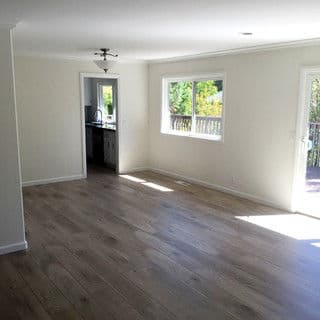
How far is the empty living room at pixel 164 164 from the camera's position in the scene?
109 inches

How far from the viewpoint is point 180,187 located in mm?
6172

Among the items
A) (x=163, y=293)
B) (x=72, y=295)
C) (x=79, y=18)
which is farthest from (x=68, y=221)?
(x=79, y=18)

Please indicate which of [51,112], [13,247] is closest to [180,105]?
[51,112]

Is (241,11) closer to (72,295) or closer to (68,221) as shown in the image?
(72,295)

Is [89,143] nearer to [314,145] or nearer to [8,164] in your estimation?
[8,164]

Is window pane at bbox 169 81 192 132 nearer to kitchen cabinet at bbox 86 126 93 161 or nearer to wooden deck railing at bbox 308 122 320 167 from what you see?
kitchen cabinet at bbox 86 126 93 161

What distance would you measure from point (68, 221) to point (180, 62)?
11.7 feet

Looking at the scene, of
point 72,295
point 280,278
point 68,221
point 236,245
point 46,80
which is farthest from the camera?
point 46,80

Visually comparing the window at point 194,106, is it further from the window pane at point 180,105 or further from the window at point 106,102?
the window at point 106,102

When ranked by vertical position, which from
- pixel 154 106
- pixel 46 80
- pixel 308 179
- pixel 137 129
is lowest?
pixel 308 179

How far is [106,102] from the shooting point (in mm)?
8859

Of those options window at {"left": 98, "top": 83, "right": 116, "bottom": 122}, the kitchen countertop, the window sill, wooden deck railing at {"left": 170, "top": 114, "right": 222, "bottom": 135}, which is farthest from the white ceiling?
window at {"left": 98, "top": 83, "right": 116, "bottom": 122}

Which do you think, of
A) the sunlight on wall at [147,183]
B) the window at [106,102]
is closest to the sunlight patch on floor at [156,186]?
the sunlight on wall at [147,183]

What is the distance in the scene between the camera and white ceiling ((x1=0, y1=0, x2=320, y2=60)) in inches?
103
